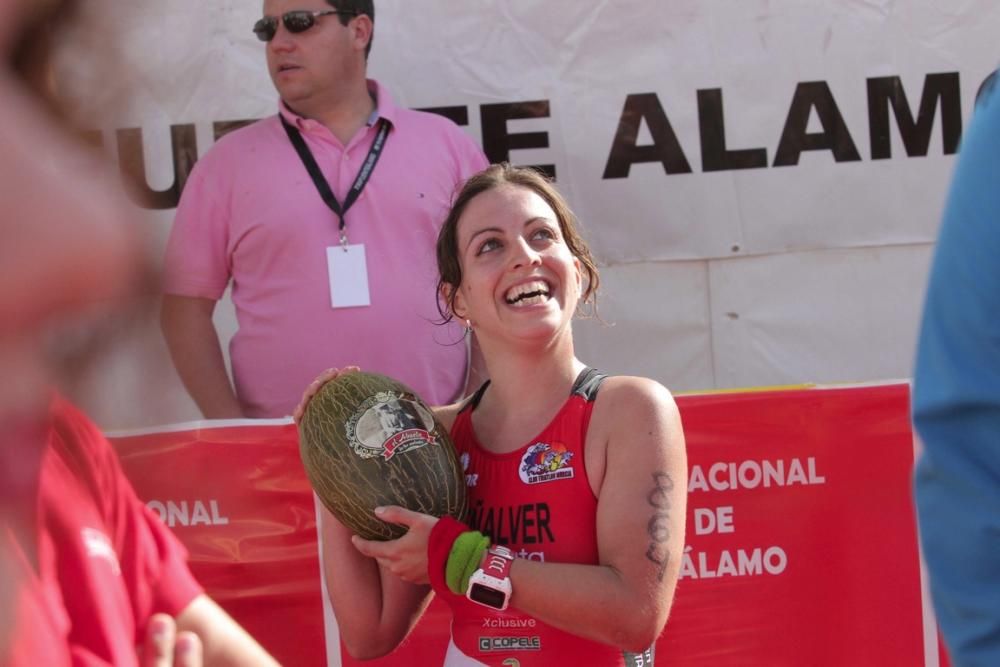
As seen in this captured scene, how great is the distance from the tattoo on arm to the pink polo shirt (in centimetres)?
202

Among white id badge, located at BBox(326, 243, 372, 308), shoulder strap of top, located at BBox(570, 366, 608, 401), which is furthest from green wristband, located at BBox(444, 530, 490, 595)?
white id badge, located at BBox(326, 243, 372, 308)

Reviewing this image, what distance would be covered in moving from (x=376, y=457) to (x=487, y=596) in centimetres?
43

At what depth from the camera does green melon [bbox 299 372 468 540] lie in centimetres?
288

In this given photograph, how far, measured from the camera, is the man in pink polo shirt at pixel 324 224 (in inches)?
185

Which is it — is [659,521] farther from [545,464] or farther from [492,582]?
[492,582]

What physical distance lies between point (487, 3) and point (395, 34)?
43 cm

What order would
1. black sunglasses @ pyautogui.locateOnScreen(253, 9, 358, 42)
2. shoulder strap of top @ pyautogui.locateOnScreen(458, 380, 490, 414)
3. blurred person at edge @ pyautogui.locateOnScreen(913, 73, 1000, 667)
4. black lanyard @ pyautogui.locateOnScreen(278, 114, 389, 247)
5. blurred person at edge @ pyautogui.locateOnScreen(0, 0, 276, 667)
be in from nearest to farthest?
blurred person at edge @ pyautogui.locateOnScreen(0, 0, 276, 667), blurred person at edge @ pyautogui.locateOnScreen(913, 73, 1000, 667), shoulder strap of top @ pyautogui.locateOnScreen(458, 380, 490, 414), black lanyard @ pyautogui.locateOnScreen(278, 114, 389, 247), black sunglasses @ pyautogui.locateOnScreen(253, 9, 358, 42)

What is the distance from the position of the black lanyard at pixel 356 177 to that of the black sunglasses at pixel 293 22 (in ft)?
1.11

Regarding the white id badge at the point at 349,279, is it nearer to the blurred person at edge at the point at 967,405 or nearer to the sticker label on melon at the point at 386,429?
the sticker label on melon at the point at 386,429

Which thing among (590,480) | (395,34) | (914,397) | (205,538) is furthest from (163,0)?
(395,34)

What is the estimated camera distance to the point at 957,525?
166 centimetres

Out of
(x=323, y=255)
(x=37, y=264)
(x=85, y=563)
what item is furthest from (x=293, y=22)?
(x=37, y=264)

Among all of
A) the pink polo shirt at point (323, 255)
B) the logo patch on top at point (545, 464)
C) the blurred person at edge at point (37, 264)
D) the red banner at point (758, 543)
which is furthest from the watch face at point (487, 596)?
the pink polo shirt at point (323, 255)

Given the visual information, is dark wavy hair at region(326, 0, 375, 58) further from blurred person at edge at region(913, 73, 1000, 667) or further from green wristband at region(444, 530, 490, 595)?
blurred person at edge at region(913, 73, 1000, 667)
